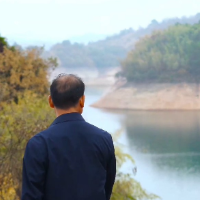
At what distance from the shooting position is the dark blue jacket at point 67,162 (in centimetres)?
125

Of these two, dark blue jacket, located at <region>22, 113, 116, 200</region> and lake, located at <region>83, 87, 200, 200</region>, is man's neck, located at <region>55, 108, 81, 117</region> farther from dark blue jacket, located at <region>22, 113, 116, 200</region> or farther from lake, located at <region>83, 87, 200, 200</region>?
lake, located at <region>83, 87, 200, 200</region>

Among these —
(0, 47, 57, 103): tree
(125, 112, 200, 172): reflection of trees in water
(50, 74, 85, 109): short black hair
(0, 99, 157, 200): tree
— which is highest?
(50, 74, 85, 109): short black hair

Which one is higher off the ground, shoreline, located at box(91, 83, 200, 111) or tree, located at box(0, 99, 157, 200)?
tree, located at box(0, 99, 157, 200)

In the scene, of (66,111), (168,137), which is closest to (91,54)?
(168,137)

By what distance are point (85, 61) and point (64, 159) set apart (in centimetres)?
4419

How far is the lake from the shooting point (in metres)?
11.2

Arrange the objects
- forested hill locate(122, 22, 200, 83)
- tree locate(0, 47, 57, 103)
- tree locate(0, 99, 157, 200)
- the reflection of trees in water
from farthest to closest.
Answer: forested hill locate(122, 22, 200, 83), the reflection of trees in water, tree locate(0, 47, 57, 103), tree locate(0, 99, 157, 200)

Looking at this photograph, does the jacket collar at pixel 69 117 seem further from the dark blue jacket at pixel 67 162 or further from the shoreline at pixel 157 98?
the shoreline at pixel 157 98

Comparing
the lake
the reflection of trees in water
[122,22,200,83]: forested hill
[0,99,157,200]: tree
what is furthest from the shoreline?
[0,99,157,200]: tree

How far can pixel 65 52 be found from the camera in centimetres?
4741

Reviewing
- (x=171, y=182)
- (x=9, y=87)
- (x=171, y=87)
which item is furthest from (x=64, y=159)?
(x=171, y=87)

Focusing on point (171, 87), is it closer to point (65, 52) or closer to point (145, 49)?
point (145, 49)

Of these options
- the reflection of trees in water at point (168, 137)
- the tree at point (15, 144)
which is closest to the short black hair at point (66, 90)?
the tree at point (15, 144)

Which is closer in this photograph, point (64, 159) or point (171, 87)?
point (64, 159)
